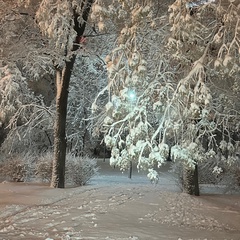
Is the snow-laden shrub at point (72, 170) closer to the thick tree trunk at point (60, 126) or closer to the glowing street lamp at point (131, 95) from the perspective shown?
the thick tree trunk at point (60, 126)

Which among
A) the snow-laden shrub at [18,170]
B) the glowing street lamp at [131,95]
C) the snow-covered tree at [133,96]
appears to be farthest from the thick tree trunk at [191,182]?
the snow-laden shrub at [18,170]

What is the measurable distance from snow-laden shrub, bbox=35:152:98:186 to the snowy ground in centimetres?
231

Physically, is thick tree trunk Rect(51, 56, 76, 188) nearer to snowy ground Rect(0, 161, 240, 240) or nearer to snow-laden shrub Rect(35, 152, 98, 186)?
snowy ground Rect(0, 161, 240, 240)

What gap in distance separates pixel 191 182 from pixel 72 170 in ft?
16.1

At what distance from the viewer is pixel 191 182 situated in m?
12.6

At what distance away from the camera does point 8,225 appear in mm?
7500

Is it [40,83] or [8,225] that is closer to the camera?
[8,225]

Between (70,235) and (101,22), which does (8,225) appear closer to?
(70,235)

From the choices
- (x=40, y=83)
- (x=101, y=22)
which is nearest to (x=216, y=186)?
(x=101, y=22)

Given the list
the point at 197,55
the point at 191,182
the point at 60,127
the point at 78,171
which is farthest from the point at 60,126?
the point at 197,55

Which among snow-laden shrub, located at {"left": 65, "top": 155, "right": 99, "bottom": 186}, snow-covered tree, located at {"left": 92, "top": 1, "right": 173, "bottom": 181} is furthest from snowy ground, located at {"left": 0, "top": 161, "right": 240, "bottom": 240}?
snow-laden shrub, located at {"left": 65, "top": 155, "right": 99, "bottom": 186}

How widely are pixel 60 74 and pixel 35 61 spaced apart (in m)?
1.09

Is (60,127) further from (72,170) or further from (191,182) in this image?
(191,182)

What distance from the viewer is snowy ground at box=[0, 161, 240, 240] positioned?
7.01 meters
